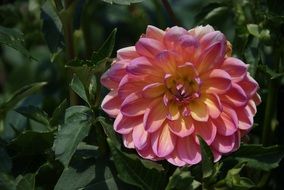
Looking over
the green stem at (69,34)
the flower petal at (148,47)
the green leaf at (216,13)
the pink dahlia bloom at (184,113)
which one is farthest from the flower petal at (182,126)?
the green leaf at (216,13)

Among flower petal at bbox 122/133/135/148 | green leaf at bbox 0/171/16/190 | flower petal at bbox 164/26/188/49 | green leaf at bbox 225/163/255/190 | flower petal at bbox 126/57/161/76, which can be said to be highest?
flower petal at bbox 164/26/188/49

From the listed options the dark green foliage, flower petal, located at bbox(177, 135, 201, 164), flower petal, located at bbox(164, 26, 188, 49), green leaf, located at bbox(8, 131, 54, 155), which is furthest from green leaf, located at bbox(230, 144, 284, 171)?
green leaf, located at bbox(8, 131, 54, 155)

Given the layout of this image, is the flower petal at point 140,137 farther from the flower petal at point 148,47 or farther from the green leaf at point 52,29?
the green leaf at point 52,29

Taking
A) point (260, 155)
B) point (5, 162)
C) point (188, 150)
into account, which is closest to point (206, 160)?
point (188, 150)

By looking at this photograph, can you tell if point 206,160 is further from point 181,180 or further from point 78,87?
point 78,87

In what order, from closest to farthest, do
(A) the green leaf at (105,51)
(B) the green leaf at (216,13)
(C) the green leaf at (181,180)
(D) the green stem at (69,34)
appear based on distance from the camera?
(C) the green leaf at (181,180) → (A) the green leaf at (105,51) → (D) the green stem at (69,34) → (B) the green leaf at (216,13)

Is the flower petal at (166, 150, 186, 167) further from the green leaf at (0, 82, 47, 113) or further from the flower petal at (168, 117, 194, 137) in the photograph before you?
the green leaf at (0, 82, 47, 113)

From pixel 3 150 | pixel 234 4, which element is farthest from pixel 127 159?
pixel 234 4

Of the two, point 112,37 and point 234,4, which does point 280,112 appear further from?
point 112,37
